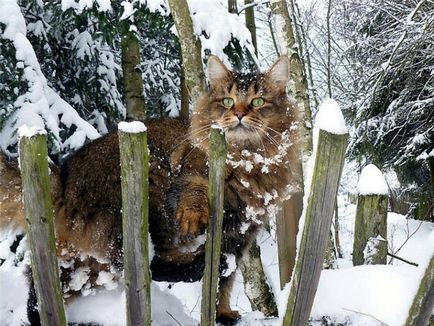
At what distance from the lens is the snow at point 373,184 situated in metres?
1.98

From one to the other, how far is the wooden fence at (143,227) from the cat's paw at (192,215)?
0.88 ft

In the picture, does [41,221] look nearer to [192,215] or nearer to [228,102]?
[192,215]

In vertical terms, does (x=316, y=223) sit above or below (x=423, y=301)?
above

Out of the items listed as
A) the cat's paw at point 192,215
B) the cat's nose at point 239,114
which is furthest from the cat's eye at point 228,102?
the cat's paw at point 192,215

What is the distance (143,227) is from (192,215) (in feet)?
1.27

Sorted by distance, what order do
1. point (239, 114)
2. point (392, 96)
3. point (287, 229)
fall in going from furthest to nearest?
1. point (392, 96)
2. point (287, 229)
3. point (239, 114)

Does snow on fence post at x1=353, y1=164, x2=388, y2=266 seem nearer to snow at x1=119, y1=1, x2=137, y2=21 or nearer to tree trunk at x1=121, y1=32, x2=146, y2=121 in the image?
snow at x1=119, y1=1, x2=137, y2=21

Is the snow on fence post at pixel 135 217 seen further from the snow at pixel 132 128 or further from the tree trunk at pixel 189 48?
the tree trunk at pixel 189 48

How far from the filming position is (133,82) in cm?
550

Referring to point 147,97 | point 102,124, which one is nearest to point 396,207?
point 147,97

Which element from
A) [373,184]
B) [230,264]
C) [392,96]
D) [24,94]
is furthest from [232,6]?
[392,96]

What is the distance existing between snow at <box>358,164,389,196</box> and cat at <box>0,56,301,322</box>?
409 mm

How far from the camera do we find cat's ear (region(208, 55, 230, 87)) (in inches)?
101

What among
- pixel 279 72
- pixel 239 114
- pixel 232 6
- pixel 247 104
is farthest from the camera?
pixel 232 6
